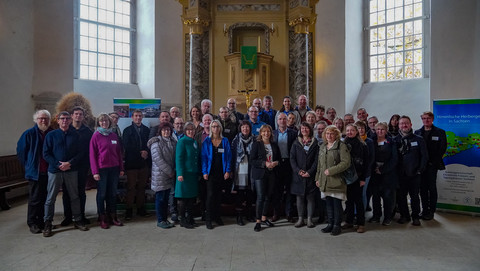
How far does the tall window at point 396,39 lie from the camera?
1102 centimetres

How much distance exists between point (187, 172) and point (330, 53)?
8.56 metres

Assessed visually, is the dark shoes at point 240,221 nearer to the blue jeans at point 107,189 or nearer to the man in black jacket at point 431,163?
the blue jeans at point 107,189

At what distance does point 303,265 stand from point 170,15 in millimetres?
10207

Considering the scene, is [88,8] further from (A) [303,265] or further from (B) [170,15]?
(A) [303,265]

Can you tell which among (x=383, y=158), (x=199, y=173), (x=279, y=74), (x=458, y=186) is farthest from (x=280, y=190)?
(x=279, y=74)

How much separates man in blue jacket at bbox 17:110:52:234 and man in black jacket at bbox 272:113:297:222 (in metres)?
3.43

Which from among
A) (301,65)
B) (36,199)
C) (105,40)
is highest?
(105,40)

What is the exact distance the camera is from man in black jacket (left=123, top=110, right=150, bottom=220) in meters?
5.15

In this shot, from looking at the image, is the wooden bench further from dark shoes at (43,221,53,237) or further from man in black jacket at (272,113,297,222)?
man in black jacket at (272,113,297,222)

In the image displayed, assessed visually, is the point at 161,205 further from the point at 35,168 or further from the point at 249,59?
the point at 249,59

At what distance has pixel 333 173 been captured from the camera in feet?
14.0

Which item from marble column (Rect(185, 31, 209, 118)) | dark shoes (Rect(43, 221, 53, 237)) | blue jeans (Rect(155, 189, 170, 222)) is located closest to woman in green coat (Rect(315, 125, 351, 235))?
blue jeans (Rect(155, 189, 170, 222))

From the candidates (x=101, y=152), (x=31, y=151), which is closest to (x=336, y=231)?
(x=101, y=152)

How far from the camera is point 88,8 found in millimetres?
10867
